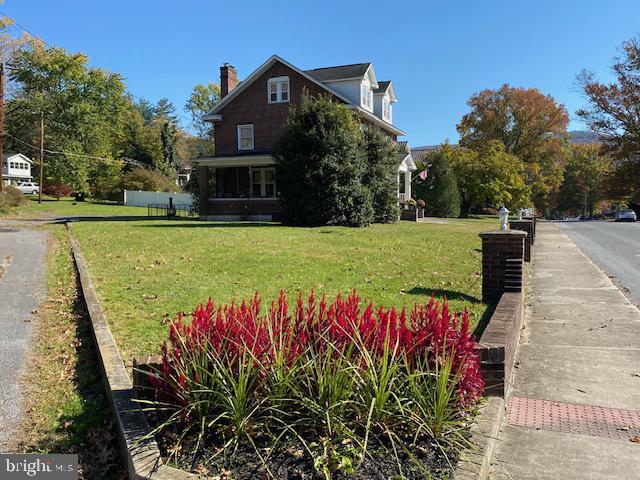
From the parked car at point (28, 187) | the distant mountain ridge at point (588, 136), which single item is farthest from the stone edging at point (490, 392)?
the parked car at point (28, 187)

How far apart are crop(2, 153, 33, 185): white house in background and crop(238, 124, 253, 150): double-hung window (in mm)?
59715

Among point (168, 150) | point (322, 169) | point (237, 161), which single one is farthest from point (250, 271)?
point (168, 150)

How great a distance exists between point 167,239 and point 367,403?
527 inches

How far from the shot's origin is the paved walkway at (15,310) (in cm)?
455

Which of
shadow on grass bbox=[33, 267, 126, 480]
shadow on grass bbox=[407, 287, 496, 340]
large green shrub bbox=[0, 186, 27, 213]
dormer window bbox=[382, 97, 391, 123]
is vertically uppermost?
dormer window bbox=[382, 97, 391, 123]

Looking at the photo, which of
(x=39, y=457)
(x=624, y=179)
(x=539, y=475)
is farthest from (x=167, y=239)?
(x=624, y=179)

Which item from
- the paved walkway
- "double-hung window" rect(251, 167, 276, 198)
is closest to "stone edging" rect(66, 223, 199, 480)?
the paved walkway

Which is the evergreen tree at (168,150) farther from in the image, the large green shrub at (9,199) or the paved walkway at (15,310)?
the paved walkway at (15,310)

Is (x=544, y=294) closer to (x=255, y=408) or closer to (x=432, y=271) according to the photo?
(x=432, y=271)

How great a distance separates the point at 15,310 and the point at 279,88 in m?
25.8

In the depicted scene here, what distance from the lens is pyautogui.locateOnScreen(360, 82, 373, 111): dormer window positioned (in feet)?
105

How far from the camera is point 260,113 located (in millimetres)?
31984

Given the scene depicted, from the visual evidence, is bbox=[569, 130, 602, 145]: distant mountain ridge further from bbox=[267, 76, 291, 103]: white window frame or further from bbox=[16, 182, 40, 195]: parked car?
bbox=[16, 182, 40, 195]: parked car

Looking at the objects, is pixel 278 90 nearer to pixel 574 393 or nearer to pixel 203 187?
pixel 203 187
